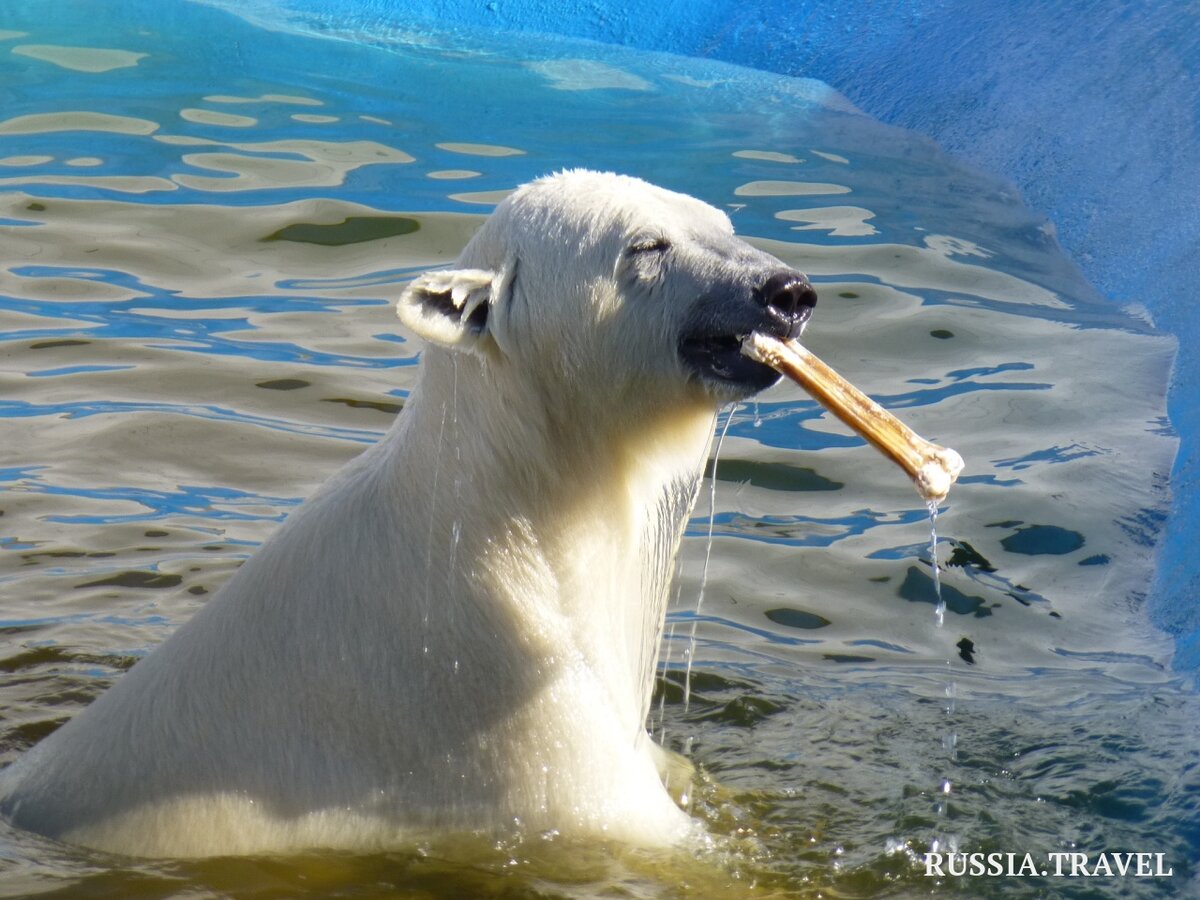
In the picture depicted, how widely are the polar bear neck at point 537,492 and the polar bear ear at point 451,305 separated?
135 millimetres

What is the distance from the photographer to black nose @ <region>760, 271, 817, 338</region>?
3.51 metres

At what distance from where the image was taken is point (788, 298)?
11.6 ft

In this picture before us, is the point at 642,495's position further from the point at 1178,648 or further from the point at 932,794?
the point at 1178,648

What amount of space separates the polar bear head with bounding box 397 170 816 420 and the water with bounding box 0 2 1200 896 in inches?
12.1

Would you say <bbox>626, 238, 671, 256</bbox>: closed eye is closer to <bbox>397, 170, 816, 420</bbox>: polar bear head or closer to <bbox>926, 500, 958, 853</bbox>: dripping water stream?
<bbox>397, 170, 816, 420</bbox>: polar bear head

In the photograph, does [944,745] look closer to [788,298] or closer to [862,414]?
[862,414]

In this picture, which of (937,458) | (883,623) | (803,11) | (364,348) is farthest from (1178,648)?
(803,11)

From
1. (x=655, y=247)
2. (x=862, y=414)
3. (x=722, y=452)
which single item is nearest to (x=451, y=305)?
(x=655, y=247)

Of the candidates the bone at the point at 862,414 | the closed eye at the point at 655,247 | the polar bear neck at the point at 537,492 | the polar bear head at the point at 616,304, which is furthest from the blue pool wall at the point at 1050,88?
the closed eye at the point at 655,247

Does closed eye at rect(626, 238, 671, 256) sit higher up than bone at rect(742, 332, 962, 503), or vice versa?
closed eye at rect(626, 238, 671, 256)

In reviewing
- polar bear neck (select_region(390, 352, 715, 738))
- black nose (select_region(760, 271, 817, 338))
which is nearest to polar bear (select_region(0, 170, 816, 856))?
polar bear neck (select_region(390, 352, 715, 738))

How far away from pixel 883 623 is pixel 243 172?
6753mm

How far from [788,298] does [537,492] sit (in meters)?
0.75

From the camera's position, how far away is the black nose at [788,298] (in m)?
3.51
